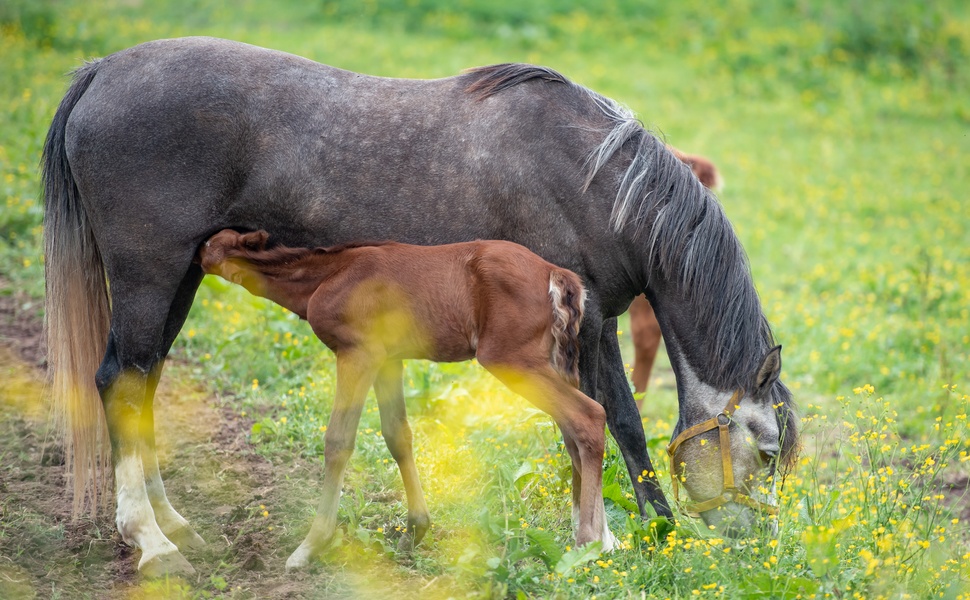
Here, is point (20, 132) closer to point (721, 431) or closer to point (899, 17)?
point (721, 431)

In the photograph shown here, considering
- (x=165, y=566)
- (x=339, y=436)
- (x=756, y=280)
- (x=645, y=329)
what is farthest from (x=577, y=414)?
(x=756, y=280)

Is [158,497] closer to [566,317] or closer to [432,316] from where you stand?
[432,316]

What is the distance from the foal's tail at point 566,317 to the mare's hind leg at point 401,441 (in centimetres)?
84

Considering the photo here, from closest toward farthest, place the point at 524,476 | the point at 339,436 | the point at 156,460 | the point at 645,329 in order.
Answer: the point at 339,436
the point at 156,460
the point at 524,476
the point at 645,329

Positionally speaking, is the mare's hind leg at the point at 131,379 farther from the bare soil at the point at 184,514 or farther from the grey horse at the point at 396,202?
the bare soil at the point at 184,514

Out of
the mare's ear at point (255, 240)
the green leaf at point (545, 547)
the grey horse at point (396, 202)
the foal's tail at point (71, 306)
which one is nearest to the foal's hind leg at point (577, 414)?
the green leaf at point (545, 547)

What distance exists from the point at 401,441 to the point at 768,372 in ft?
5.55

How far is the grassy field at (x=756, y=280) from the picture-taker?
3676mm

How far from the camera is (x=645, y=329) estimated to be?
629 centimetres

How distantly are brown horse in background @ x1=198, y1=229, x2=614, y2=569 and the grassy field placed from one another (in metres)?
0.38

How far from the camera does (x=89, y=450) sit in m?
4.27

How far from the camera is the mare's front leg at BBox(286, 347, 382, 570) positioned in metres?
3.78

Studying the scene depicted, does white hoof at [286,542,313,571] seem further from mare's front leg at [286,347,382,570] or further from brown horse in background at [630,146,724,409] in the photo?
brown horse in background at [630,146,724,409]

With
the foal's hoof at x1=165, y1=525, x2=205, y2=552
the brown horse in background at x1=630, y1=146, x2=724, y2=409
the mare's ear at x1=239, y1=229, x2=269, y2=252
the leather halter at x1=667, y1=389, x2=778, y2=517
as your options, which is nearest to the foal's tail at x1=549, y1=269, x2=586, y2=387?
the leather halter at x1=667, y1=389, x2=778, y2=517
